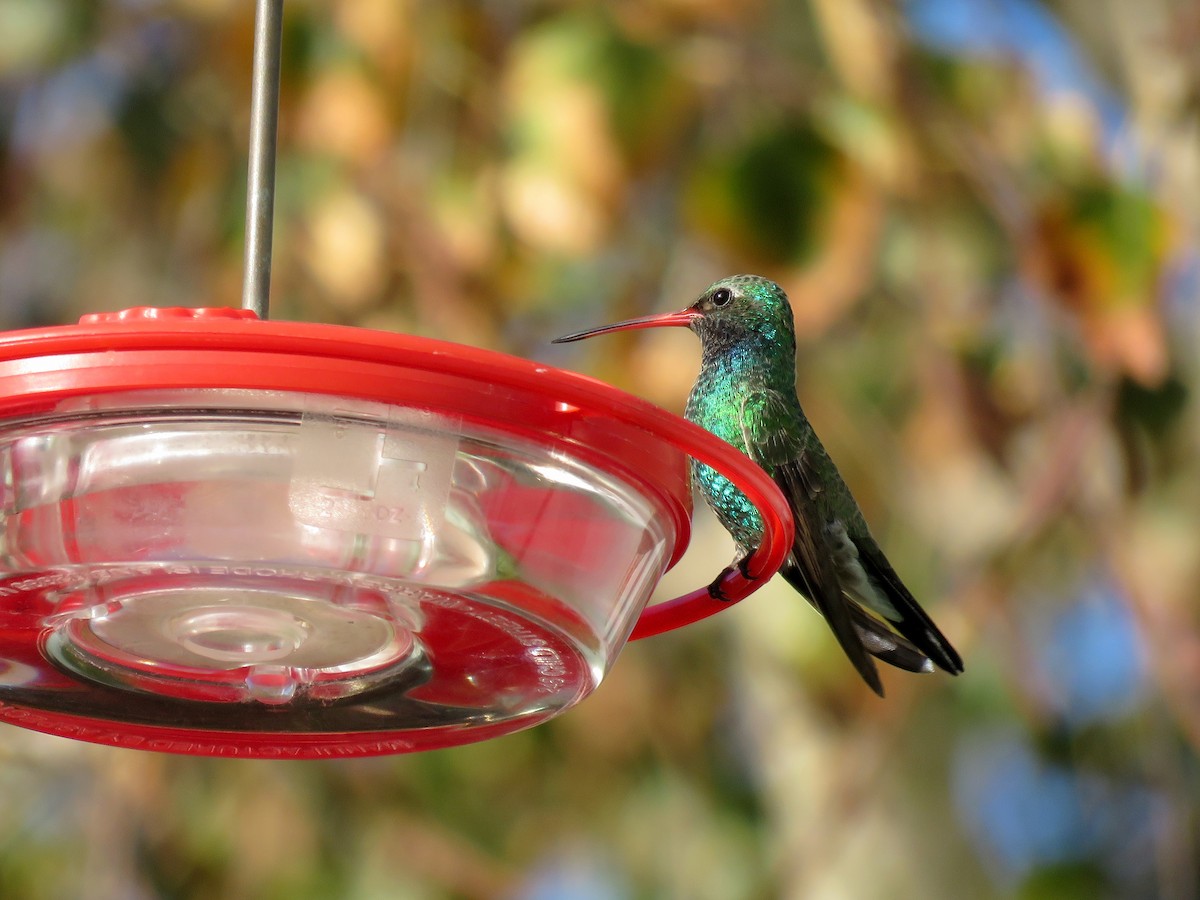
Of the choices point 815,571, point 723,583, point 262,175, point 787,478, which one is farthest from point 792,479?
point 262,175

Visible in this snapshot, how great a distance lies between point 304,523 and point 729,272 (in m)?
3.35

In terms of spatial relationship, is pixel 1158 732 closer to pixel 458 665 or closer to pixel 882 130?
pixel 882 130

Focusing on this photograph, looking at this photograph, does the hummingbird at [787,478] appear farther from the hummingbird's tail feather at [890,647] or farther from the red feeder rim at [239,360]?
the red feeder rim at [239,360]

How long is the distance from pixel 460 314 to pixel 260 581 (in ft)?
15.9

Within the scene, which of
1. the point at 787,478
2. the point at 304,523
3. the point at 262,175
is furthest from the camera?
the point at 787,478

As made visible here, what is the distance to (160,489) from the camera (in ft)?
5.77

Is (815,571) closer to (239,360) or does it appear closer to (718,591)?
(718,591)

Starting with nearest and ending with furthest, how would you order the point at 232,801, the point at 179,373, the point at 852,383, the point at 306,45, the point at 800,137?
the point at 179,373
the point at 800,137
the point at 306,45
the point at 852,383
the point at 232,801

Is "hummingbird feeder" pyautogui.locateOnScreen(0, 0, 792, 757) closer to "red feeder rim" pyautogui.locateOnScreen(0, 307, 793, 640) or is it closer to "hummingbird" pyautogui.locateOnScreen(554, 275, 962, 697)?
"red feeder rim" pyautogui.locateOnScreen(0, 307, 793, 640)

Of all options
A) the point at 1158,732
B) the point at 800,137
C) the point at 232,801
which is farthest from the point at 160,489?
the point at 232,801

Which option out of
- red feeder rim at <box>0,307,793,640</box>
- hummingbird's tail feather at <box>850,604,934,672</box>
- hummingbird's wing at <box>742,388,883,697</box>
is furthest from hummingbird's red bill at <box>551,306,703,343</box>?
red feeder rim at <box>0,307,793,640</box>

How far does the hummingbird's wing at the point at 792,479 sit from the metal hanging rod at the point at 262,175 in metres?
1.01

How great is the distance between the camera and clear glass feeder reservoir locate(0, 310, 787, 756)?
5.46 ft

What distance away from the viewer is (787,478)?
2854mm
